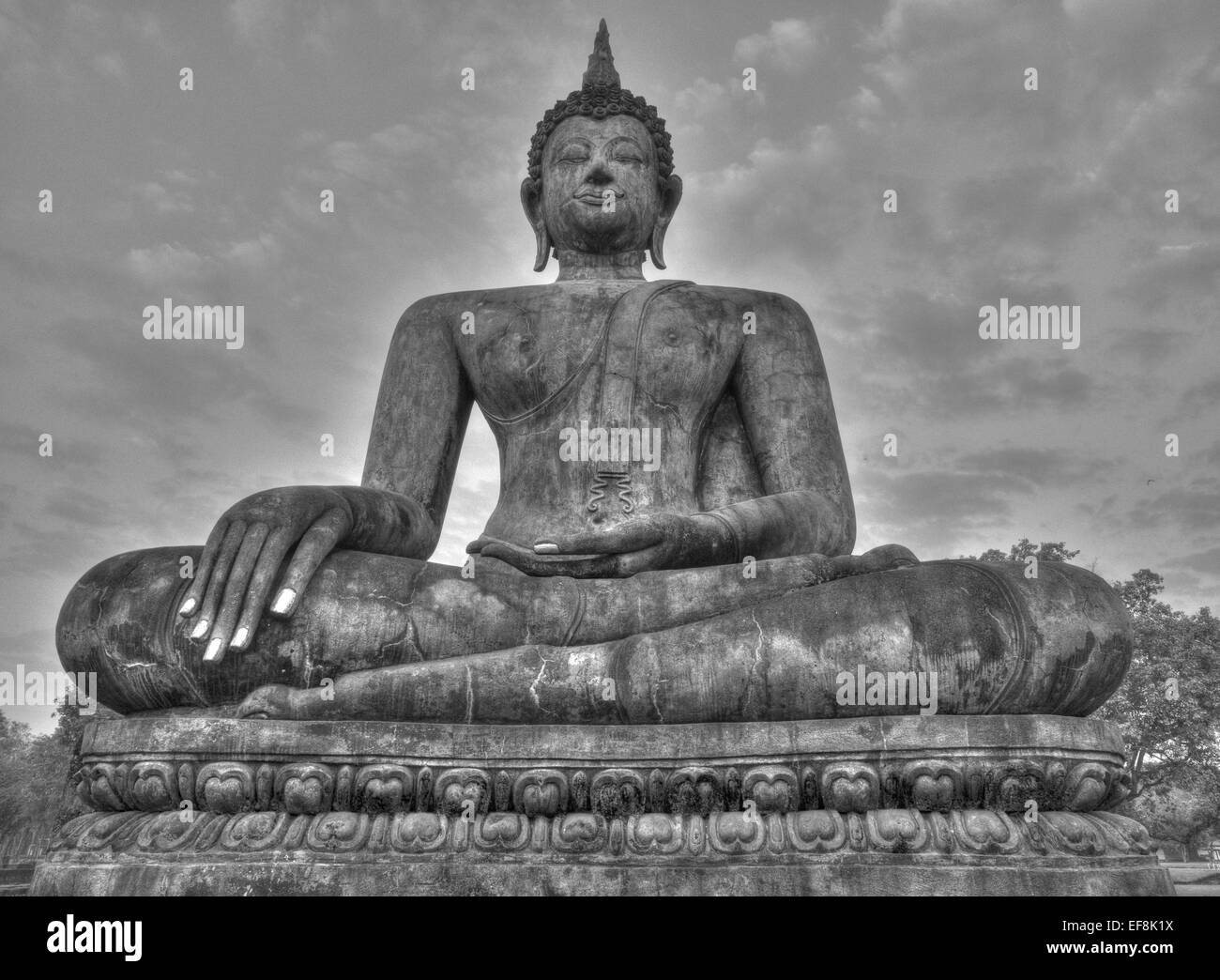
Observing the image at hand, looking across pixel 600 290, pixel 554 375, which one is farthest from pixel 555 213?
pixel 554 375

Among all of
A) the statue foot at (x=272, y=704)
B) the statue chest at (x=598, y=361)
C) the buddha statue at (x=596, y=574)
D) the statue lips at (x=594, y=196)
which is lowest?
the statue foot at (x=272, y=704)

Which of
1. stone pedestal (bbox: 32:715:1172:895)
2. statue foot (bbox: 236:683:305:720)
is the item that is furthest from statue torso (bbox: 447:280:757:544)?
stone pedestal (bbox: 32:715:1172:895)

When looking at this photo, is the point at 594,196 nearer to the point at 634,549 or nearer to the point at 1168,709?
the point at 634,549

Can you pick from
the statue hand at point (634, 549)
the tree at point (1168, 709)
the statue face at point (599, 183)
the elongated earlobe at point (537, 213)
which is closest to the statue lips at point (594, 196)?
the statue face at point (599, 183)

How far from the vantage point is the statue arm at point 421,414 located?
617cm

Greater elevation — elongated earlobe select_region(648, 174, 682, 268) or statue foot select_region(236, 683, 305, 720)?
elongated earlobe select_region(648, 174, 682, 268)

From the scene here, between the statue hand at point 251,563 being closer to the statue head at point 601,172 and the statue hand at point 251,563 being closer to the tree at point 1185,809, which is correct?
the statue head at point 601,172

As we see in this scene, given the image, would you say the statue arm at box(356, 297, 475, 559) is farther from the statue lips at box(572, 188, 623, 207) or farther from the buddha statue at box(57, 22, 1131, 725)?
the statue lips at box(572, 188, 623, 207)

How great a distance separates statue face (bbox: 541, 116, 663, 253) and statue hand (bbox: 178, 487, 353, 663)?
2656 mm

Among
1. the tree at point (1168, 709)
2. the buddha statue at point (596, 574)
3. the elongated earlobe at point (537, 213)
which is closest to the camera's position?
the buddha statue at point (596, 574)

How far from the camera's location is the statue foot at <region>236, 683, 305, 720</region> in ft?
14.0

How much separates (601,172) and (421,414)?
5.75 feet

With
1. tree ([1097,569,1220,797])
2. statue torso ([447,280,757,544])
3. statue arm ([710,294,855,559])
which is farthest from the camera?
tree ([1097,569,1220,797])
